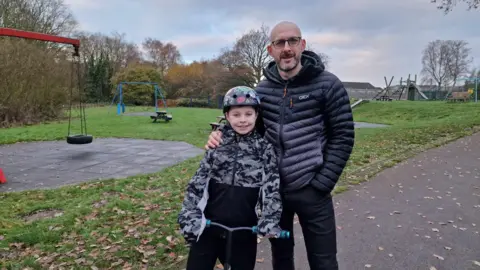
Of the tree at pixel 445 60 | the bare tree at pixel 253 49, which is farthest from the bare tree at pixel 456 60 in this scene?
the bare tree at pixel 253 49

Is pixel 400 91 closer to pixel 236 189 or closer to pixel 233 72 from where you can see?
pixel 233 72

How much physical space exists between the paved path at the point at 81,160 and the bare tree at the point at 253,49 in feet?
103

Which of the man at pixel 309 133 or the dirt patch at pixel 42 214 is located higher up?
the man at pixel 309 133

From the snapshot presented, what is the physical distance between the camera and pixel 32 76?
20344 millimetres

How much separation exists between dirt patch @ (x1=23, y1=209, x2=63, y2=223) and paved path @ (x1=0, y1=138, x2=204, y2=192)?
184 centimetres

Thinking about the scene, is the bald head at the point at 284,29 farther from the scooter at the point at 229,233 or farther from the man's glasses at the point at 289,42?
the scooter at the point at 229,233

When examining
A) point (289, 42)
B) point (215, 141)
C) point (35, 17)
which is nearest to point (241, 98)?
point (215, 141)

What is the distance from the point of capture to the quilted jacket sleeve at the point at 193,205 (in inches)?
86.8

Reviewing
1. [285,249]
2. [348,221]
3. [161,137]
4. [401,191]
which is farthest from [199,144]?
[285,249]

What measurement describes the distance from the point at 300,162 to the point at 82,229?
10.8 ft

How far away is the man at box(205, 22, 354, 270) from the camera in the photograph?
7.68 ft

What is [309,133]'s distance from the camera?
7.73ft

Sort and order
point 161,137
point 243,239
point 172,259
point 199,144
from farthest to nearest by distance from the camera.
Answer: point 161,137
point 199,144
point 172,259
point 243,239

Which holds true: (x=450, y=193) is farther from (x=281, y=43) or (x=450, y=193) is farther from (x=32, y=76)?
(x=32, y=76)
